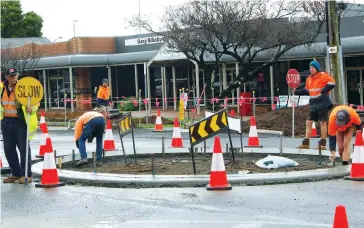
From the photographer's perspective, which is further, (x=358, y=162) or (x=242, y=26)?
(x=242, y=26)

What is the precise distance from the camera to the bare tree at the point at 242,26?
2747cm

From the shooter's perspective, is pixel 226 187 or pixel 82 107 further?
pixel 82 107

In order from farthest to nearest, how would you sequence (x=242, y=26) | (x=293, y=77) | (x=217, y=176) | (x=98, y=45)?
(x=98, y=45) < (x=242, y=26) < (x=293, y=77) < (x=217, y=176)

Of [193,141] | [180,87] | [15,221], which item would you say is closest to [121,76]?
[180,87]

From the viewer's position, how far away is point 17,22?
8050 cm

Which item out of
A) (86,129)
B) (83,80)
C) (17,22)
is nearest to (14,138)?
(86,129)

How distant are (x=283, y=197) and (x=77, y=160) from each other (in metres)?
5.85

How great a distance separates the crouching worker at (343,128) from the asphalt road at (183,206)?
5.26 feet

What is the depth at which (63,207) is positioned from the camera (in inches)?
360

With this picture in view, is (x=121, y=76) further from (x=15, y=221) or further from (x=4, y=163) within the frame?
(x=15, y=221)

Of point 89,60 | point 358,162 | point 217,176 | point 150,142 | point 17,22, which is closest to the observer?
point 217,176

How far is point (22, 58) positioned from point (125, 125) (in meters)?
29.5

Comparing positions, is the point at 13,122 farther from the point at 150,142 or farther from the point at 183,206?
the point at 150,142

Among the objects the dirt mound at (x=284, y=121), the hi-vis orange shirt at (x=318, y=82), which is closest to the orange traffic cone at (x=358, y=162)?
the hi-vis orange shirt at (x=318, y=82)
